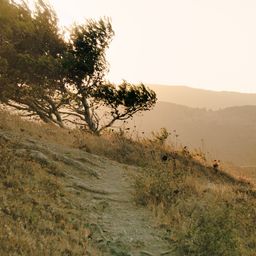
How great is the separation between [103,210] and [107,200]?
32.2 inches

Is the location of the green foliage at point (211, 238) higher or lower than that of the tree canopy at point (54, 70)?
lower

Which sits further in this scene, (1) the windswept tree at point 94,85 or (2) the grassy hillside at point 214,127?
(2) the grassy hillside at point 214,127

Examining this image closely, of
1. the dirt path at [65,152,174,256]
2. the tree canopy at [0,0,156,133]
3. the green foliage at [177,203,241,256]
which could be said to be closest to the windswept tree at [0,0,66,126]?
the tree canopy at [0,0,156,133]

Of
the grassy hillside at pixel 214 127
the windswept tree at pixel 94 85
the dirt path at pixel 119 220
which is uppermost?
the windswept tree at pixel 94 85

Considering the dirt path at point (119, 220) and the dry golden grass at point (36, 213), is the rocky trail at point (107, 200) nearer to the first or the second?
the dirt path at point (119, 220)

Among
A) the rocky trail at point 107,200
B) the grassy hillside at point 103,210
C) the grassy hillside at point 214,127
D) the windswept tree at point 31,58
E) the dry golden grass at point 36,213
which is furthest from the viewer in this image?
the grassy hillside at point 214,127

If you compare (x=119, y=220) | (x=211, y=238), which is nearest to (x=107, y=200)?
(x=119, y=220)

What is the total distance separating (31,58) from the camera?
20797 millimetres

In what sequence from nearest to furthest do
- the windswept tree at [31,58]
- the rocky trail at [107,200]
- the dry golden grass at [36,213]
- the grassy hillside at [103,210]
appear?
1. the dry golden grass at [36,213]
2. the grassy hillside at [103,210]
3. the rocky trail at [107,200]
4. the windswept tree at [31,58]

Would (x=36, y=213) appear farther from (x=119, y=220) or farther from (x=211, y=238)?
(x=211, y=238)

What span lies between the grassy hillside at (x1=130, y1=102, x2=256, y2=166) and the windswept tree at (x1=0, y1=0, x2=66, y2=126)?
253 feet

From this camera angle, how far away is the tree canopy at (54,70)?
20781 mm

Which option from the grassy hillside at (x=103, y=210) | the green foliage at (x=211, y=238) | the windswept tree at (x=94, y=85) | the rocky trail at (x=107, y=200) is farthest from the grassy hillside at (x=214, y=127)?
the green foliage at (x=211, y=238)

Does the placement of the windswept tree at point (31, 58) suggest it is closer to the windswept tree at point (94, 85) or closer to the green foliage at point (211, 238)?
the windswept tree at point (94, 85)
